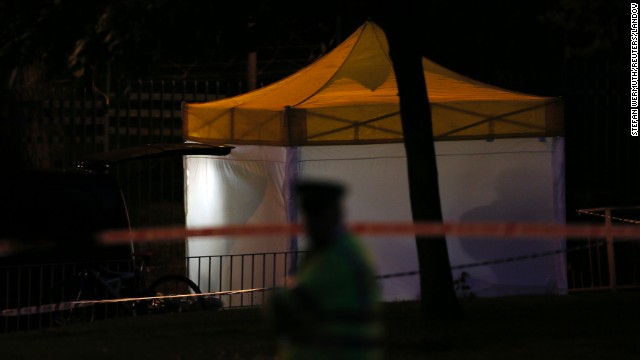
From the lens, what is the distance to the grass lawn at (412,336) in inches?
393

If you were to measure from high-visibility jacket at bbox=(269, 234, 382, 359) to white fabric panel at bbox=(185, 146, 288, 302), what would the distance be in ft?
31.0

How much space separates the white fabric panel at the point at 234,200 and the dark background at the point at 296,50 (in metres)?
1.59

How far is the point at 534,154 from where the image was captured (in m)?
14.5

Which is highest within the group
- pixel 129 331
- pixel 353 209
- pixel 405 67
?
pixel 405 67

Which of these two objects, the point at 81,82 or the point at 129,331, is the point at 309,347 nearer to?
the point at 129,331

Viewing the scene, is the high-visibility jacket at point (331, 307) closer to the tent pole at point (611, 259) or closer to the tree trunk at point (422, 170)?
the tree trunk at point (422, 170)

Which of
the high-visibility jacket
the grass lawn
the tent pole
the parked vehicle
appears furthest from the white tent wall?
the high-visibility jacket

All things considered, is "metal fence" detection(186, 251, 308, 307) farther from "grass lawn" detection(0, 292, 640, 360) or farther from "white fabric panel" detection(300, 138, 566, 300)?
"grass lawn" detection(0, 292, 640, 360)

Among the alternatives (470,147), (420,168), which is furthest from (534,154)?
(420,168)

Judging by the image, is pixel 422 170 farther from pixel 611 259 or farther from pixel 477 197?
pixel 611 259

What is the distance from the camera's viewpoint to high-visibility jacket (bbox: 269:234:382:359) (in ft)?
16.0

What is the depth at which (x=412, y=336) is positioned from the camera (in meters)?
10.6

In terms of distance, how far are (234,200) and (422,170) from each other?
4209 millimetres

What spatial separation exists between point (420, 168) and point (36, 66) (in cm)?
1362
